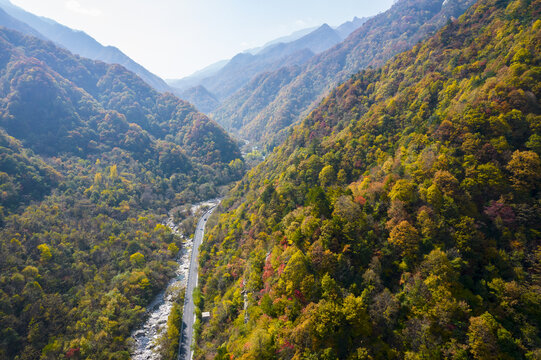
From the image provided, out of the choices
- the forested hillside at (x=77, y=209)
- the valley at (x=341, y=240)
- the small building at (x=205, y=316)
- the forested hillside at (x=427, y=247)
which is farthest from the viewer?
the small building at (x=205, y=316)

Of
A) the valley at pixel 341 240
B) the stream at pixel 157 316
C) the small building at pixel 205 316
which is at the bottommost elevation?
the stream at pixel 157 316

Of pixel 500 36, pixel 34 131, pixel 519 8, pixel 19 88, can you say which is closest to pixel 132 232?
pixel 34 131

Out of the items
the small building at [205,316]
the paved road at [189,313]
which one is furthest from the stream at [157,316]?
the small building at [205,316]

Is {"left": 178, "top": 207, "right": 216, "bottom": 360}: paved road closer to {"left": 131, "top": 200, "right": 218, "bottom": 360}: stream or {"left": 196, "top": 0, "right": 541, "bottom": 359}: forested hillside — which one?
{"left": 131, "top": 200, "right": 218, "bottom": 360}: stream

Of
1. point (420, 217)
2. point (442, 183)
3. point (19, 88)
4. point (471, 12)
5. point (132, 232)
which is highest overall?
point (19, 88)

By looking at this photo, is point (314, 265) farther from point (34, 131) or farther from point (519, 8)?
→ point (34, 131)

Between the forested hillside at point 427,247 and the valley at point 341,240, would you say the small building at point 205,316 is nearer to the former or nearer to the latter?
the valley at point 341,240
